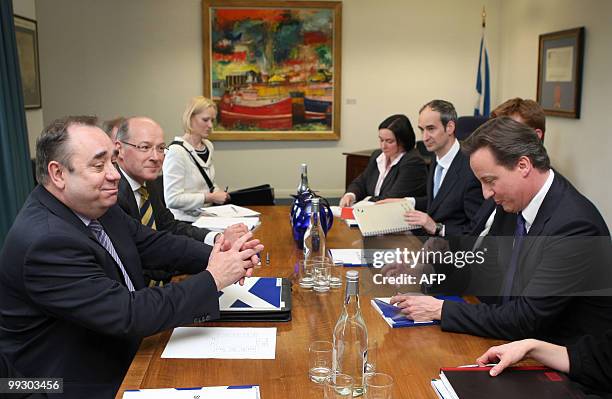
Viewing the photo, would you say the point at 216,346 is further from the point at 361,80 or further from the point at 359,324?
the point at 361,80

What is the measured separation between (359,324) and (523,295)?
0.66m

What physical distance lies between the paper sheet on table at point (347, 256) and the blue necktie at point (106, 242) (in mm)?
981

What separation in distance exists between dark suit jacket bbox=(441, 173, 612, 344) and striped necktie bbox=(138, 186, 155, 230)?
160 cm

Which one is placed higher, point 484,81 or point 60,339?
point 484,81

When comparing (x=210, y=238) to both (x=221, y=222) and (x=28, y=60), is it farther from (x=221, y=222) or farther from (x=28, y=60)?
(x=28, y=60)

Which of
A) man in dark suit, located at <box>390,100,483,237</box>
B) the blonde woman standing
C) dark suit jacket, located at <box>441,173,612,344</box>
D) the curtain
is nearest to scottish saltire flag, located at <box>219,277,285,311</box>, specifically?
dark suit jacket, located at <box>441,173,612,344</box>

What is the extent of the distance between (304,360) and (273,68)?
22.4 feet

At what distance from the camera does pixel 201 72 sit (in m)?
8.14

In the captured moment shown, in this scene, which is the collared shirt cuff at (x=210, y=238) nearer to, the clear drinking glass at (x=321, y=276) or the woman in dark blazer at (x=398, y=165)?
the clear drinking glass at (x=321, y=276)

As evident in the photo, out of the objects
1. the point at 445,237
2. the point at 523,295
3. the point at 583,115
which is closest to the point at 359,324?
the point at 523,295

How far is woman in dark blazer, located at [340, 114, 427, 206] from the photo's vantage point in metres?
4.30

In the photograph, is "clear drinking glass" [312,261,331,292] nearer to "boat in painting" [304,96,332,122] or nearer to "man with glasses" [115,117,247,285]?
"man with glasses" [115,117,247,285]

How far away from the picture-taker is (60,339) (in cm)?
181

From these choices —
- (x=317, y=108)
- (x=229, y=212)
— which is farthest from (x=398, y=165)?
(x=317, y=108)
